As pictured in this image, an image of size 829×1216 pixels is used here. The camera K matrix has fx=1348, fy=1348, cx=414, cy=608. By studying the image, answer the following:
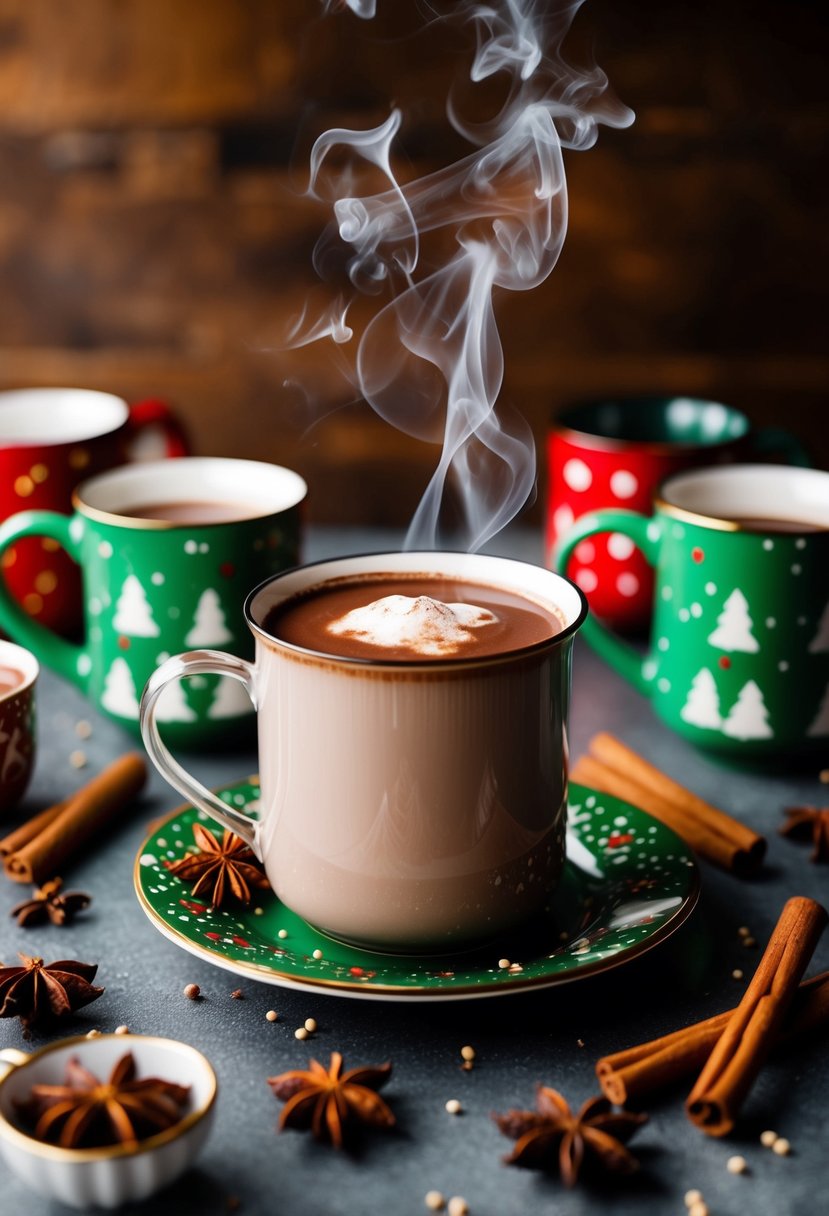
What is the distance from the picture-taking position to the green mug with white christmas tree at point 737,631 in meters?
1.24

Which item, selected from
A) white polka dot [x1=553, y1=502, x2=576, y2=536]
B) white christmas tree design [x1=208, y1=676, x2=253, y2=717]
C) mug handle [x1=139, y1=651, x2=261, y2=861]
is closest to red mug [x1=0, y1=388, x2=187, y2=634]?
white christmas tree design [x1=208, y1=676, x2=253, y2=717]

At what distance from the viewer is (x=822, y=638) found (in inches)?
49.1

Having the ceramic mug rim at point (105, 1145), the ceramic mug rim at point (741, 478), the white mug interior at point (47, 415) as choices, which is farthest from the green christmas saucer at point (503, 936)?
the white mug interior at point (47, 415)

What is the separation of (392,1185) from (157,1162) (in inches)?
5.4

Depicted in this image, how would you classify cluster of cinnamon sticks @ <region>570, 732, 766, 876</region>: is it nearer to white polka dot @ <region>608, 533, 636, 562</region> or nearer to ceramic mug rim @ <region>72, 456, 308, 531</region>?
white polka dot @ <region>608, 533, 636, 562</region>

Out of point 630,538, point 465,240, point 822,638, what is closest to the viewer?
point 822,638

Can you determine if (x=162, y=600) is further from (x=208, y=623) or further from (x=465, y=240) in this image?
(x=465, y=240)

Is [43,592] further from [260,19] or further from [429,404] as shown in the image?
[260,19]

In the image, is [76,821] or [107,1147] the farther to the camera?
[76,821]

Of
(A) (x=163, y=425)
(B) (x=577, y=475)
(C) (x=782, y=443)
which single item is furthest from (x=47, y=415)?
(C) (x=782, y=443)

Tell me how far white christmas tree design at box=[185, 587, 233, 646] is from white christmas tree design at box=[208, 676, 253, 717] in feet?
0.14

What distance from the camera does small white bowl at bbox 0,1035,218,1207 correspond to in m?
0.70

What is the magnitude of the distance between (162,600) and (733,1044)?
27.0 inches

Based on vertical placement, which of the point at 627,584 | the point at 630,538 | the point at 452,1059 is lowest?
the point at 452,1059
